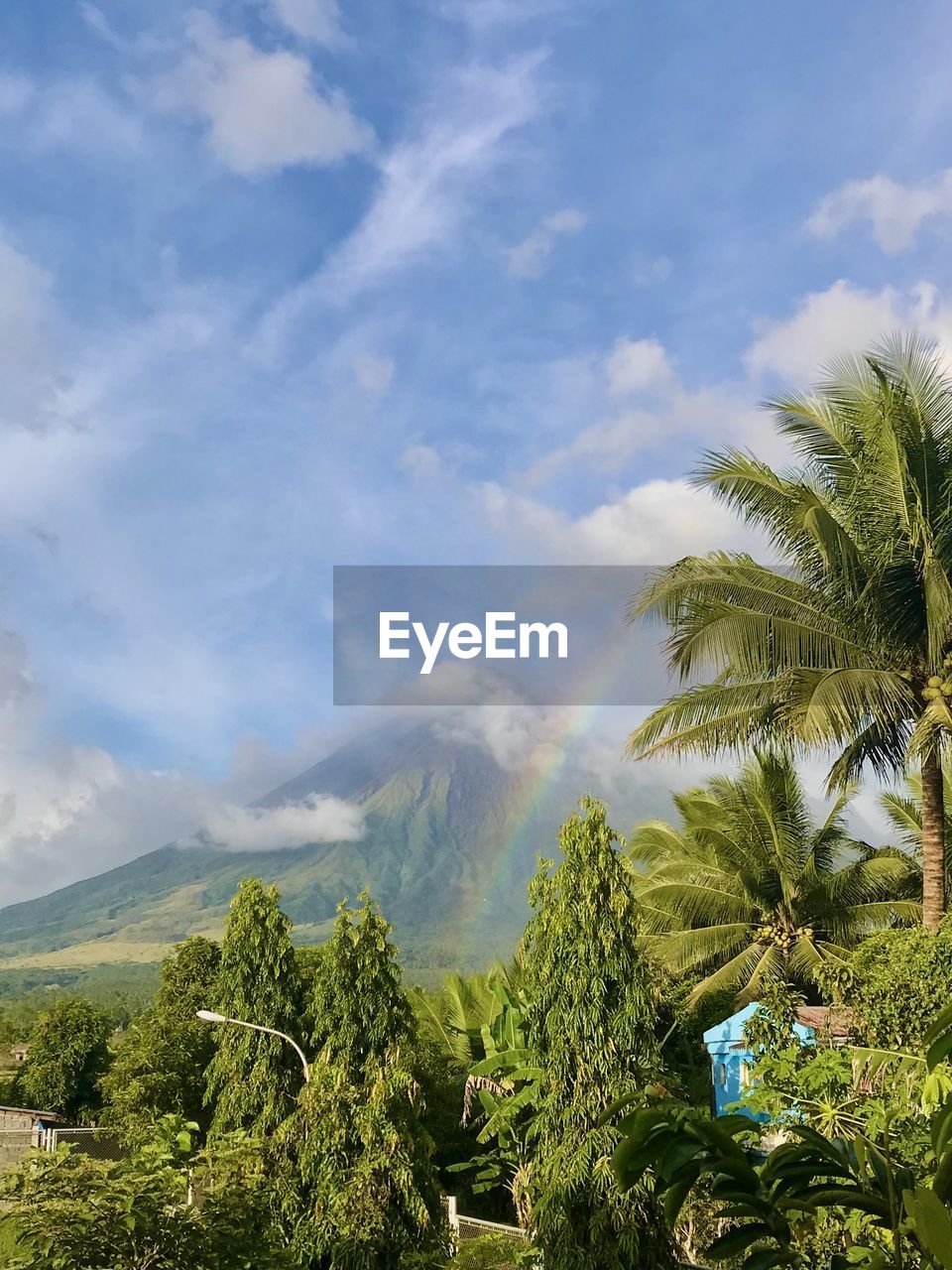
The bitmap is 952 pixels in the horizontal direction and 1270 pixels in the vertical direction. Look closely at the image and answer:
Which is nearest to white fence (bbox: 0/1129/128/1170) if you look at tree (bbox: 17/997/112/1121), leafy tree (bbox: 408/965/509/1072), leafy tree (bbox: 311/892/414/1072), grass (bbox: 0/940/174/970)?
leafy tree (bbox: 311/892/414/1072)

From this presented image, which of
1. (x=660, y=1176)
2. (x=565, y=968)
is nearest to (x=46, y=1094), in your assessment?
(x=565, y=968)

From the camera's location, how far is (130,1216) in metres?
Answer: 8.51

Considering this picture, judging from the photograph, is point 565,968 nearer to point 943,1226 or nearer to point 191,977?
point 943,1226

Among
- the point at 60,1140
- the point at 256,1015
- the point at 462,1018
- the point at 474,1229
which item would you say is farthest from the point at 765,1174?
the point at 462,1018

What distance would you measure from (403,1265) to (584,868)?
530 cm

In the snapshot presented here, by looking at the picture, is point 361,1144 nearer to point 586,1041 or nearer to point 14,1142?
point 586,1041

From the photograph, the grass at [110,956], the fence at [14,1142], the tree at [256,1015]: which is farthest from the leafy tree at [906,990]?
the grass at [110,956]

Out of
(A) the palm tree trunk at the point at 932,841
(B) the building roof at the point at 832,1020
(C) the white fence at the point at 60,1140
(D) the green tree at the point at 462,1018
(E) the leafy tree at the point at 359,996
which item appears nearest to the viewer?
(B) the building roof at the point at 832,1020

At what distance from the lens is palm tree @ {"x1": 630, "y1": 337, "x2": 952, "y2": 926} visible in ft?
51.1

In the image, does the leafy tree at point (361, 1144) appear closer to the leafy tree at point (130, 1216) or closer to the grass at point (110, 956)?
the leafy tree at point (130, 1216)

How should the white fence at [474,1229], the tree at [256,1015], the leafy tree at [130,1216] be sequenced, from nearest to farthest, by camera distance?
the leafy tree at [130,1216]
the white fence at [474,1229]
the tree at [256,1015]

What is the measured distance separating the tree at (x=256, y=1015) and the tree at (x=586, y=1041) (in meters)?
6.02

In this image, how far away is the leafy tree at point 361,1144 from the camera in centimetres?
1423

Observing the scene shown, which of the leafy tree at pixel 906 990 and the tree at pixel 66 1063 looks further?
the tree at pixel 66 1063
